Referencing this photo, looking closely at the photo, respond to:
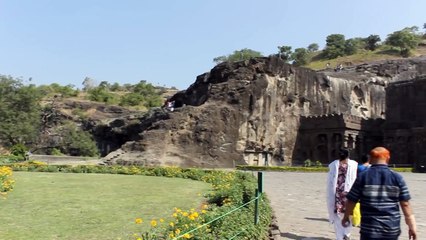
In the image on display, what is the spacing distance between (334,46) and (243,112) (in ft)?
273

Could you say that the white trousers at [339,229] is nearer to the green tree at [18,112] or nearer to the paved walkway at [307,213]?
the paved walkway at [307,213]

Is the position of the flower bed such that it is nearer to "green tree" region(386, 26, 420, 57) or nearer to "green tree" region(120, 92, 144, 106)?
"green tree" region(120, 92, 144, 106)

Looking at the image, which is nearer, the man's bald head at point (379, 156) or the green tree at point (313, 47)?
the man's bald head at point (379, 156)

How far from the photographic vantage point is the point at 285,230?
9352 mm

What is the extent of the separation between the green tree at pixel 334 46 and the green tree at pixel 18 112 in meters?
79.3

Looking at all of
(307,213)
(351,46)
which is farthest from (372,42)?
(307,213)

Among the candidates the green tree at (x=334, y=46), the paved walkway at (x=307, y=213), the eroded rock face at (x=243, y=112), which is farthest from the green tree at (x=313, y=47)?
the paved walkway at (x=307, y=213)

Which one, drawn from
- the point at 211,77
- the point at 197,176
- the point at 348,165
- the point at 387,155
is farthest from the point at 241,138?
the point at 387,155

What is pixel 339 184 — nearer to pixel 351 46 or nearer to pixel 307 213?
pixel 307 213

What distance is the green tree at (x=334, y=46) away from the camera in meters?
114

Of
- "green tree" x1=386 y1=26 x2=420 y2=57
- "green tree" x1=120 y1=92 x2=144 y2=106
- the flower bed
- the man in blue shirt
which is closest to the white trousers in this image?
the flower bed

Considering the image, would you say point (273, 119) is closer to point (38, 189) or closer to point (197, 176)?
point (197, 176)

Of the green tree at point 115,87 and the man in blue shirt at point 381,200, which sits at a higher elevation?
the green tree at point 115,87

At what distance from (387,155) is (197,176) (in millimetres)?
17171
